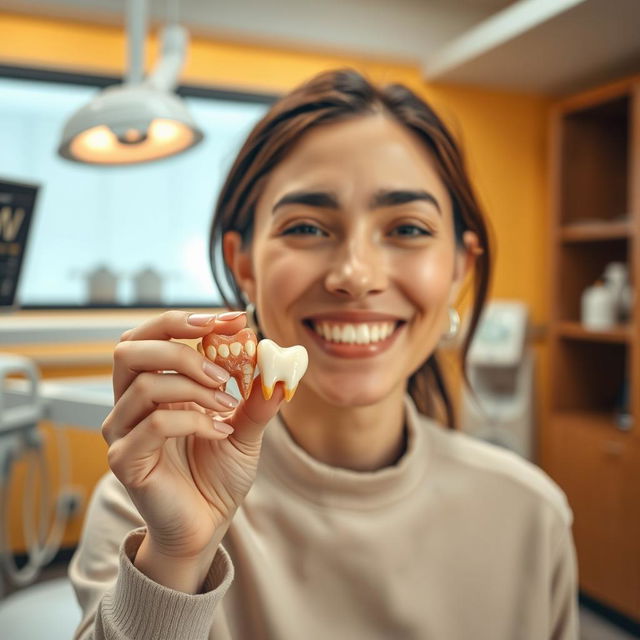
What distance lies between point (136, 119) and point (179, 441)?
80cm

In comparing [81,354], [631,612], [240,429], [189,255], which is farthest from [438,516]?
[189,255]

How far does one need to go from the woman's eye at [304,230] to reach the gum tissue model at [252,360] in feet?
1.04

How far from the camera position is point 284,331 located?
897 mm

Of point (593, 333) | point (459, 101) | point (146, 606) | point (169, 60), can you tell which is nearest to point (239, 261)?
point (146, 606)

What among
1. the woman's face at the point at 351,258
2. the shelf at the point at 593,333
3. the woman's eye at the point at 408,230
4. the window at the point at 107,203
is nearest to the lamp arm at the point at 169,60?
the woman's face at the point at 351,258

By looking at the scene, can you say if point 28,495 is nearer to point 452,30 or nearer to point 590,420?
point 590,420

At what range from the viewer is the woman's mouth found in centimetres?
87

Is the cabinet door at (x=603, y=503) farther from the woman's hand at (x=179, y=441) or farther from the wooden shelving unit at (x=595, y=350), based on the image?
the woman's hand at (x=179, y=441)

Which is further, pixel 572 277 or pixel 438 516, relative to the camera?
pixel 572 277

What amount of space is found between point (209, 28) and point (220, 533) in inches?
112

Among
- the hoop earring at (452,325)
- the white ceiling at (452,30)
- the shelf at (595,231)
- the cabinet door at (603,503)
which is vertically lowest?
the cabinet door at (603,503)

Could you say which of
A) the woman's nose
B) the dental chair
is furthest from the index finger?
the dental chair

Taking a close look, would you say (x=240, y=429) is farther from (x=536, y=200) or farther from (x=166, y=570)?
(x=536, y=200)

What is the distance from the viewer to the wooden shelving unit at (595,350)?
279cm
